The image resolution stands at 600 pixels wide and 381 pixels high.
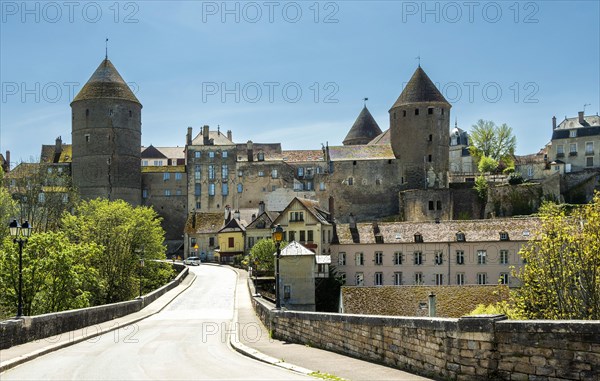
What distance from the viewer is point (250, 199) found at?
302 ft

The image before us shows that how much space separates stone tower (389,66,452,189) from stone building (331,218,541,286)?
23.3 metres

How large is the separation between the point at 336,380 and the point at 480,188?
7339cm

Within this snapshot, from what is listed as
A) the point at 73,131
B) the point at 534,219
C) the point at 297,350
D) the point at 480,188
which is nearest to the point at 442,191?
the point at 480,188

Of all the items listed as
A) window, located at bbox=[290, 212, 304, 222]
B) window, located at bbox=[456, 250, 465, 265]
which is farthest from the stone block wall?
window, located at bbox=[456, 250, 465, 265]

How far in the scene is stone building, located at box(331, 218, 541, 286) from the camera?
2399 inches

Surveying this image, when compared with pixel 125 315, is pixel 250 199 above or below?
above

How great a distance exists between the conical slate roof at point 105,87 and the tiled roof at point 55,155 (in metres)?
9.01

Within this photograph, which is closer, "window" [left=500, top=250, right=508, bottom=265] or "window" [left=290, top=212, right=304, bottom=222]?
"window" [left=500, top=250, right=508, bottom=265]

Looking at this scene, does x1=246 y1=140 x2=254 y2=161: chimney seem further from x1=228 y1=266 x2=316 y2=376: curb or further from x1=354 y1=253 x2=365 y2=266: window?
x1=228 y1=266 x2=316 y2=376: curb

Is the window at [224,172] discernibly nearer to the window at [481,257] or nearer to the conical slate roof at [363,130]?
the conical slate roof at [363,130]

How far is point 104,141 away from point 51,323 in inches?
2791

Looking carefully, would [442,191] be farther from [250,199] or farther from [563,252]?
[563,252]

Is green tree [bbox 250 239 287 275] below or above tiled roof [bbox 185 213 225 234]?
below

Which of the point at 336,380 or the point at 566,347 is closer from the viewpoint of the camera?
the point at 566,347
